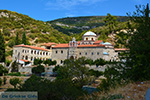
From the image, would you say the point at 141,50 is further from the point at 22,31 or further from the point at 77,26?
the point at 77,26

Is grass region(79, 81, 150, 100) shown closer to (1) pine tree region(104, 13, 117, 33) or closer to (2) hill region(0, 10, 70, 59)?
(2) hill region(0, 10, 70, 59)

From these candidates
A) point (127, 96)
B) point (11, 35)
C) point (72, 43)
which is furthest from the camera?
point (11, 35)

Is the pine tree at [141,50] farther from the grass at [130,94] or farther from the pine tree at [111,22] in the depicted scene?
the pine tree at [111,22]

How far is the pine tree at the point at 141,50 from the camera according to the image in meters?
8.47

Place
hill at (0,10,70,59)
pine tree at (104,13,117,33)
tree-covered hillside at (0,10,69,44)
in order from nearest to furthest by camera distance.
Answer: pine tree at (104,13,117,33)
hill at (0,10,70,59)
tree-covered hillside at (0,10,69,44)

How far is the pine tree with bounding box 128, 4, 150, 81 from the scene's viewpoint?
27.8ft

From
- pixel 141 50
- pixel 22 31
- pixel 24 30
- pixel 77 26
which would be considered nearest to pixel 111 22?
pixel 22 31

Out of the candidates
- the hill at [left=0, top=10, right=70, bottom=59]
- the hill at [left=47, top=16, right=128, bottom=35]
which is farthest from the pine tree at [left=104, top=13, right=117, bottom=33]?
the hill at [left=47, top=16, right=128, bottom=35]

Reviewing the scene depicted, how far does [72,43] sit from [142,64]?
134ft

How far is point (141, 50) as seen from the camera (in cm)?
873

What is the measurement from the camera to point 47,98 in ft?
32.3

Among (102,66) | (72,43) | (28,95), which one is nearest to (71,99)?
(28,95)

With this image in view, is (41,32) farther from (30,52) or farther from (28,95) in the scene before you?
(28,95)

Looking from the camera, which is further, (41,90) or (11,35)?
(11,35)
